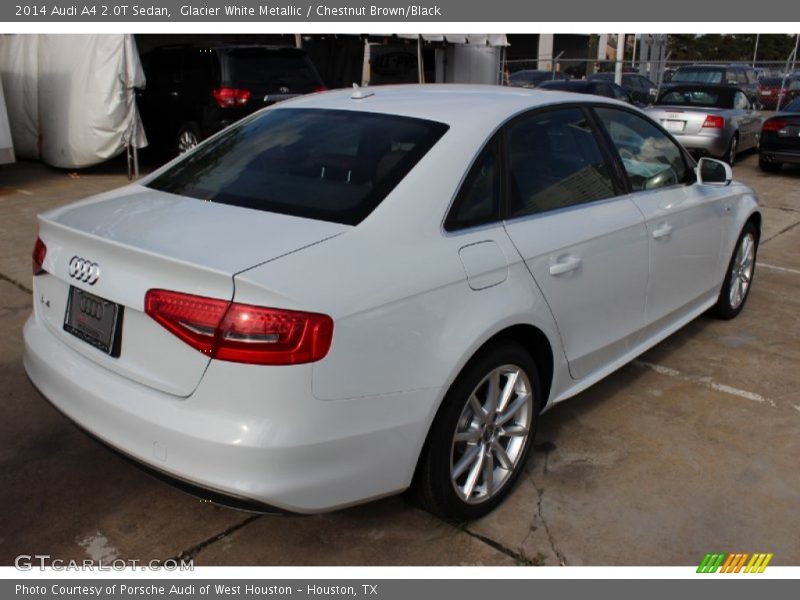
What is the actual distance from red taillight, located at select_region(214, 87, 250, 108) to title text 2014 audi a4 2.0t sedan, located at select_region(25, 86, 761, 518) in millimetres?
6675

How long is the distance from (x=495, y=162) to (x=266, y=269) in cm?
118

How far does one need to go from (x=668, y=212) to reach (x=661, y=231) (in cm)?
16

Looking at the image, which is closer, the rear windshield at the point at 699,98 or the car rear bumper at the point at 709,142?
the car rear bumper at the point at 709,142

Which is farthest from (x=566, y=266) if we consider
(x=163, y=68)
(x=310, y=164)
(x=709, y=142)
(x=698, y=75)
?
(x=698, y=75)

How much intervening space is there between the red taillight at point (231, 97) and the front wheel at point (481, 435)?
7.83m

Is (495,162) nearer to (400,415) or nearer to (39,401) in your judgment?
(400,415)

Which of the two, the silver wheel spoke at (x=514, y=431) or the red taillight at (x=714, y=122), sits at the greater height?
the red taillight at (x=714, y=122)

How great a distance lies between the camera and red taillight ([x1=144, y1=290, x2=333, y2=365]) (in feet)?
7.11

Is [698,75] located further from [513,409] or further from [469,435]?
[469,435]

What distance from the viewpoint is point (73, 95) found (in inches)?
407

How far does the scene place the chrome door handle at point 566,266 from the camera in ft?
10.0
